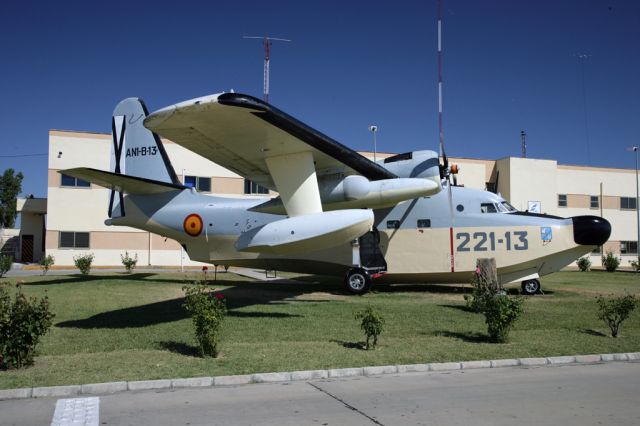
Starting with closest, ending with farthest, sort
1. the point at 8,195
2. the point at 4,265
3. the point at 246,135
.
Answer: the point at 246,135
the point at 4,265
the point at 8,195

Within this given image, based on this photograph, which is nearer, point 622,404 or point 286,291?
point 622,404

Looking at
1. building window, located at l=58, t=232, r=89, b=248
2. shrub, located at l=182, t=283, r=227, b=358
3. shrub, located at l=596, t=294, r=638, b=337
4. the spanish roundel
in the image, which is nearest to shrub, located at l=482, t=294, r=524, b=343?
shrub, located at l=596, t=294, r=638, b=337

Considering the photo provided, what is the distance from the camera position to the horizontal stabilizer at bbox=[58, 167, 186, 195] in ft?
44.5

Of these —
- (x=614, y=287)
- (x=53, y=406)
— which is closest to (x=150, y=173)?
(x=53, y=406)

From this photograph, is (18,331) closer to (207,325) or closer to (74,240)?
(207,325)

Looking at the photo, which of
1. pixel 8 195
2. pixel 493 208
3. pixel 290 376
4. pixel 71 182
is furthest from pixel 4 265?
pixel 8 195

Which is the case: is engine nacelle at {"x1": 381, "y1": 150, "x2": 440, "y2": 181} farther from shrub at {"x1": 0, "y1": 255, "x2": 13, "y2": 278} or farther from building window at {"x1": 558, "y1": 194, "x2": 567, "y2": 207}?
building window at {"x1": 558, "y1": 194, "x2": 567, "y2": 207}

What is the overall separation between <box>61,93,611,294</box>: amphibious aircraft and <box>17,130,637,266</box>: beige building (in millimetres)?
13875

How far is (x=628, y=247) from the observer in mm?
43094

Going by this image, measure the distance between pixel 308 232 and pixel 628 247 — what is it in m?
40.9

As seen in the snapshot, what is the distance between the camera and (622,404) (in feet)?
20.4

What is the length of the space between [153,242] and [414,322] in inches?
997

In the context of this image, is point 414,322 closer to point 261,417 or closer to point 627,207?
point 261,417

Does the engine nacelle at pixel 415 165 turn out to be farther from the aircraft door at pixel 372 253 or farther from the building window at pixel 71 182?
the building window at pixel 71 182
